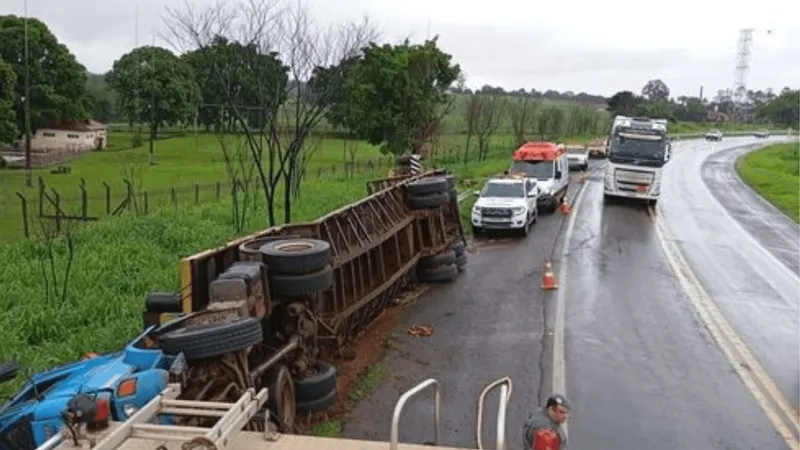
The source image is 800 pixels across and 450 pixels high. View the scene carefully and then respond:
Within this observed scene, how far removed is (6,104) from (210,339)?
1840 inches

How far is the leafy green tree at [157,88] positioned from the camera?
72.2 m

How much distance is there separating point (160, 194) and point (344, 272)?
972 inches

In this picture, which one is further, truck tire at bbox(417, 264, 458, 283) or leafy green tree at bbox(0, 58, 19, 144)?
leafy green tree at bbox(0, 58, 19, 144)

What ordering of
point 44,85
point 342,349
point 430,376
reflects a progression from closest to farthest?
1. point 430,376
2. point 342,349
3. point 44,85

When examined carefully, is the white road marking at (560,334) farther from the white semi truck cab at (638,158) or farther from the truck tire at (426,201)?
the white semi truck cab at (638,158)

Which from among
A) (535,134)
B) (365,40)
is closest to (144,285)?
(365,40)

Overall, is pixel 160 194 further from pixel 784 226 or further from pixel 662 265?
pixel 784 226

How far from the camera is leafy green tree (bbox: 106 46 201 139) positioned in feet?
237

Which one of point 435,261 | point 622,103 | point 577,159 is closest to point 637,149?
point 435,261

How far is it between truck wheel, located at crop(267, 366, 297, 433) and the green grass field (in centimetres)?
2677

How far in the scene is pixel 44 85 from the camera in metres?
59.4

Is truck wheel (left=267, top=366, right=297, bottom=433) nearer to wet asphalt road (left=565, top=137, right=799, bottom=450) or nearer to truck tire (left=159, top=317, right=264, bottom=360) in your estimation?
truck tire (left=159, top=317, right=264, bottom=360)

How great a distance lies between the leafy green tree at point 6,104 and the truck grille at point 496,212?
35.6 meters

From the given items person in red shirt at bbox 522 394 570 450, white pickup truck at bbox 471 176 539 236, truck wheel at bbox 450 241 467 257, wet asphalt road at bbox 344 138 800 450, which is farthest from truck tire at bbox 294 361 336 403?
white pickup truck at bbox 471 176 539 236
